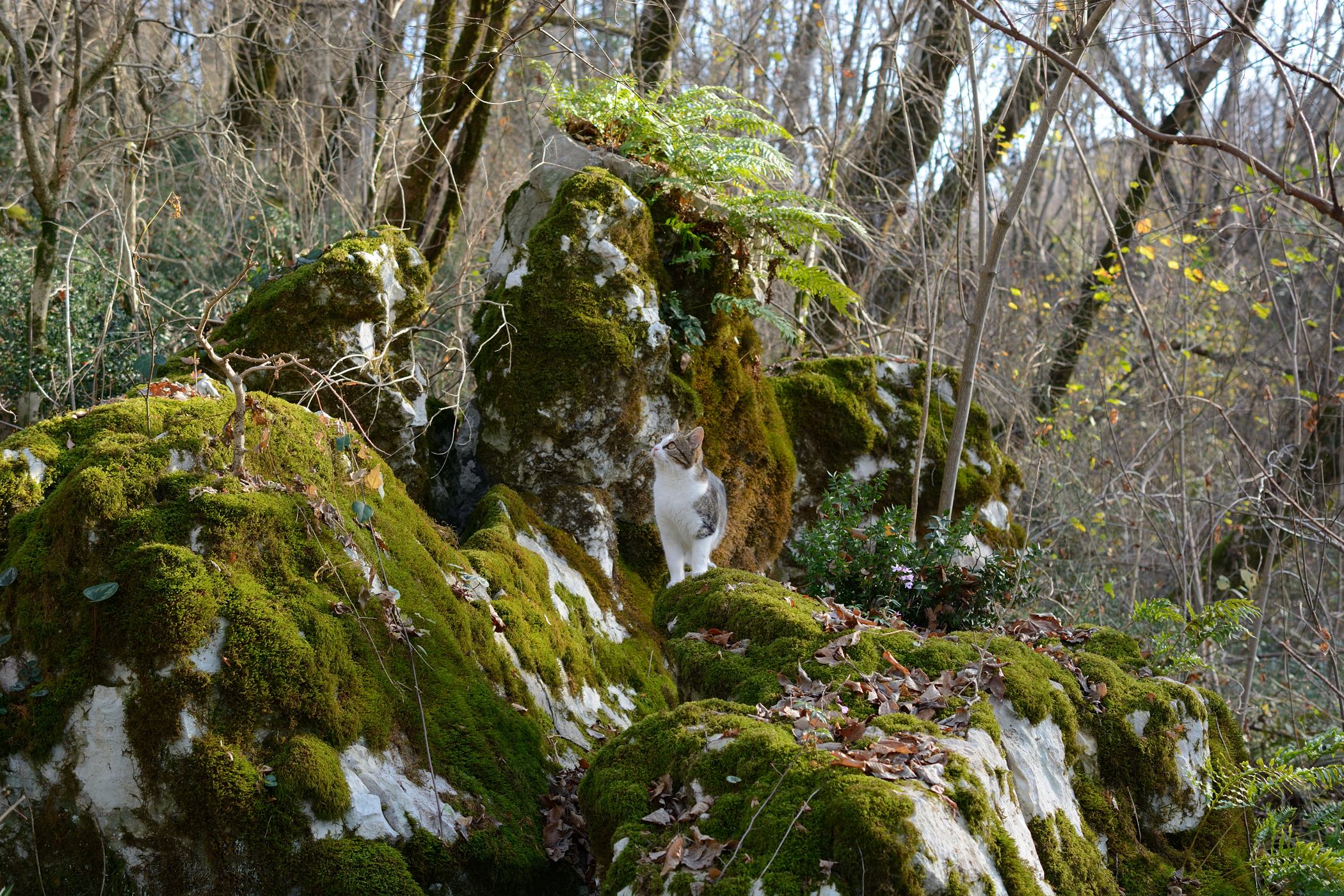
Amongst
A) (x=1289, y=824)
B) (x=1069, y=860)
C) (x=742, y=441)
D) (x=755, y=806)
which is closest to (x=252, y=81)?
(x=742, y=441)

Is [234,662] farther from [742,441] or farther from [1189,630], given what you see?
[1189,630]

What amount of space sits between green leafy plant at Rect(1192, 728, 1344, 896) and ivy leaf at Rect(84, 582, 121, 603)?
4.57m

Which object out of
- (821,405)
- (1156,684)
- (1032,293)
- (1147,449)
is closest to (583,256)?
(821,405)

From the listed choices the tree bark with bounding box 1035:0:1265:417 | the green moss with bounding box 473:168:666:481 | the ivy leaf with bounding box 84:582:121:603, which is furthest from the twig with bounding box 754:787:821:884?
the tree bark with bounding box 1035:0:1265:417

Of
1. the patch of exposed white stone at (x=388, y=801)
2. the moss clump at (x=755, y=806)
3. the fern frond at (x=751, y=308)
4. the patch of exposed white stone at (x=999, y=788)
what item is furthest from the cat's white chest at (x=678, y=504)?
the patch of exposed white stone at (x=999, y=788)

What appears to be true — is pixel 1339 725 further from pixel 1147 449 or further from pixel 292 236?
pixel 292 236

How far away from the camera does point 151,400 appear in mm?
4195

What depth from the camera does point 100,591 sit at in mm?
3447

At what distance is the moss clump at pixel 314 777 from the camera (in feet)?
11.4

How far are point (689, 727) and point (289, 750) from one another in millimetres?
1457

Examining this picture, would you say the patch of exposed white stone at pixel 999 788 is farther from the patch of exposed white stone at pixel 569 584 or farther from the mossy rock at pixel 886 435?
the mossy rock at pixel 886 435

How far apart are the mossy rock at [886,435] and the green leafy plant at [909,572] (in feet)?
4.83

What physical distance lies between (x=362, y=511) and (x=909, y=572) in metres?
3.09

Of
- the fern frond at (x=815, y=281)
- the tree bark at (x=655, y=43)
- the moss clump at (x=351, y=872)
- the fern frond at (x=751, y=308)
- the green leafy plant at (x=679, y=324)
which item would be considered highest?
the tree bark at (x=655, y=43)
